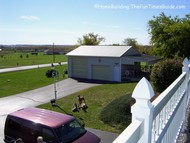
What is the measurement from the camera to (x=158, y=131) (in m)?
2.75

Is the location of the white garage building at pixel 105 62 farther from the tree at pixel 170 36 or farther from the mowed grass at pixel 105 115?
the mowed grass at pixel 105 115

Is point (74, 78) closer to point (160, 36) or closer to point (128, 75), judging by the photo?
point (128, 75)

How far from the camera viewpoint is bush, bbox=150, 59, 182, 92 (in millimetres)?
15789

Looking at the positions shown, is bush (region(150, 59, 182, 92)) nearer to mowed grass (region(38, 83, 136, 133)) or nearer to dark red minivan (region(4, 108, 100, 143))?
Answer: mowed grass (region(38, 83, 136, 133))

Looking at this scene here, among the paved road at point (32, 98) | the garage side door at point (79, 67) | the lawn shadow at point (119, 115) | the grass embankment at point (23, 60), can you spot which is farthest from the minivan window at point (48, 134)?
the grass embankment at point (23, 60)

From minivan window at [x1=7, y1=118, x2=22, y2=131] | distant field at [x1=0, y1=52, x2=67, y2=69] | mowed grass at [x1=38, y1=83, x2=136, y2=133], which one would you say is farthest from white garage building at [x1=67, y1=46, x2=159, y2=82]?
distant field at [x1=0, y1=52, x2=67, y2=69]

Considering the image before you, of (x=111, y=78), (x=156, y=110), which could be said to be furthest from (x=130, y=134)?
(x=111, y=78)

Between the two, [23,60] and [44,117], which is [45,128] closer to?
[44,117]

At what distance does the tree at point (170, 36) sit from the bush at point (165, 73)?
12069 millimetres

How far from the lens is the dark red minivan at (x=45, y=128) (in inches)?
333

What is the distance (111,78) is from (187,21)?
11972 mm

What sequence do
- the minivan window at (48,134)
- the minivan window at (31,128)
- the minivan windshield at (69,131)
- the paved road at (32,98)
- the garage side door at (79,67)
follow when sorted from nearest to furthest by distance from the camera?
the minivan window at (48,134) → the minivan windshield at (69,131) → the minivan window at (31,128) → the paved road at (32,98) → the garage side door at (79,67)

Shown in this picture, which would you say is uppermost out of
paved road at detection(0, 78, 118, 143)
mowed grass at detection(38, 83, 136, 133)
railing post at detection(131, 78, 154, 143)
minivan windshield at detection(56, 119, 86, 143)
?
railing post at detection(131, 78, 154, 143)

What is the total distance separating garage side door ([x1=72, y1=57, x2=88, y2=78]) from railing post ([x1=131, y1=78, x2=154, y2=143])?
100 ft
